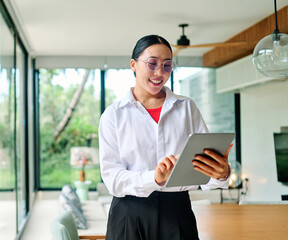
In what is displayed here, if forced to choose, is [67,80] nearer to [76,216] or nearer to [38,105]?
[38,105]

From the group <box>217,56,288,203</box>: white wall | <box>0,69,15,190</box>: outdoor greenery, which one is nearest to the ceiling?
<box>217,56,288,203</box>: white wall

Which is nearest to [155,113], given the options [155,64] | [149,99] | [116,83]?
[149,99]

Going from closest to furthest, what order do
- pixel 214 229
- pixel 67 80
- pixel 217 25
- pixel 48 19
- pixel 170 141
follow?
pixel 170 141
pixel 214 229
pixel 48 19
pixel 217 25
pixel 67 80

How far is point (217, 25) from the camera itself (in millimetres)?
5492

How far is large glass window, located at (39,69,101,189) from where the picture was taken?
775cm

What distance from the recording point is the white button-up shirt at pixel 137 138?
55.4 inches

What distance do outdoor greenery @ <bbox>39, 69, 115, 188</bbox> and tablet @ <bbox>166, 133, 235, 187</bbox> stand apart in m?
6.55

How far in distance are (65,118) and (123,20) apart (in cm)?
301

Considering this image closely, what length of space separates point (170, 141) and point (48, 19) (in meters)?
4.06

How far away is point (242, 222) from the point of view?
8.64 ft

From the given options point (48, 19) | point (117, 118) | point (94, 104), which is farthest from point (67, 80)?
point (117, 118)

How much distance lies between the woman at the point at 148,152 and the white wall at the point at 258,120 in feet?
14.8

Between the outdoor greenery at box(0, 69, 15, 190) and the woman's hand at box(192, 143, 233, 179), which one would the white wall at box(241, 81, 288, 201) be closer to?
the outdoor greenery at box(0, 69, 15, 190)

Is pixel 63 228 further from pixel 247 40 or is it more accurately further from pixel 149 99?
pixel 247 40
